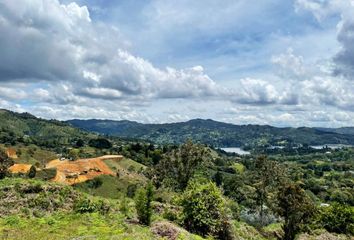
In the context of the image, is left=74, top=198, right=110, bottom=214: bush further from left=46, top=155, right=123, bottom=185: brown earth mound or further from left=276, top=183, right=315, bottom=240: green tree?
left=46, top=155, right=123, bottom=185: brown earth mound

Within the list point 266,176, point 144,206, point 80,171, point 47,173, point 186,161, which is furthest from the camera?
point 80,171

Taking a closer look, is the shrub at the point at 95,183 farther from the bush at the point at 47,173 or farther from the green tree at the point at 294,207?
the green tree at the point at 294,207

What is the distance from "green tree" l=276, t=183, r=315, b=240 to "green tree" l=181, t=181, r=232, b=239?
43.5 ft

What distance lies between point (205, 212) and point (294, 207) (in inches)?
654

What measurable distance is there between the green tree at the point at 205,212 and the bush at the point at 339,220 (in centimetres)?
3040

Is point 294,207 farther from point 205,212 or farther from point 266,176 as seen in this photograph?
point 266,176

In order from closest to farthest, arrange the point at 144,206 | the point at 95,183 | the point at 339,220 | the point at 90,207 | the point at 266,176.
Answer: the point at 144,206 < the point at 90,207 < the point at 339,220 < the point at 266,176 < the point at 95,183

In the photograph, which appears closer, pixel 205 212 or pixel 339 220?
pixel 205 212

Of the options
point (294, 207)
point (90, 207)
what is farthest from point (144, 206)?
point (294, 207)

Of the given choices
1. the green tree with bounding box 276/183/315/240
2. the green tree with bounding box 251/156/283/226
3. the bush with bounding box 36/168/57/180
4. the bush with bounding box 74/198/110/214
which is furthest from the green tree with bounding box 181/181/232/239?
the bush with bounding box 36/168/57/180

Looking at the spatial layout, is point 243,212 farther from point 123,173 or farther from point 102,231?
point 123,173

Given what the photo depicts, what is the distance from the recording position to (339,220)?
65438 mm

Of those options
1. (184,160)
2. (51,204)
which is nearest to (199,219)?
(51,204)

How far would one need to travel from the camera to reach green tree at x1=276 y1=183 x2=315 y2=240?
52125 millimetres
